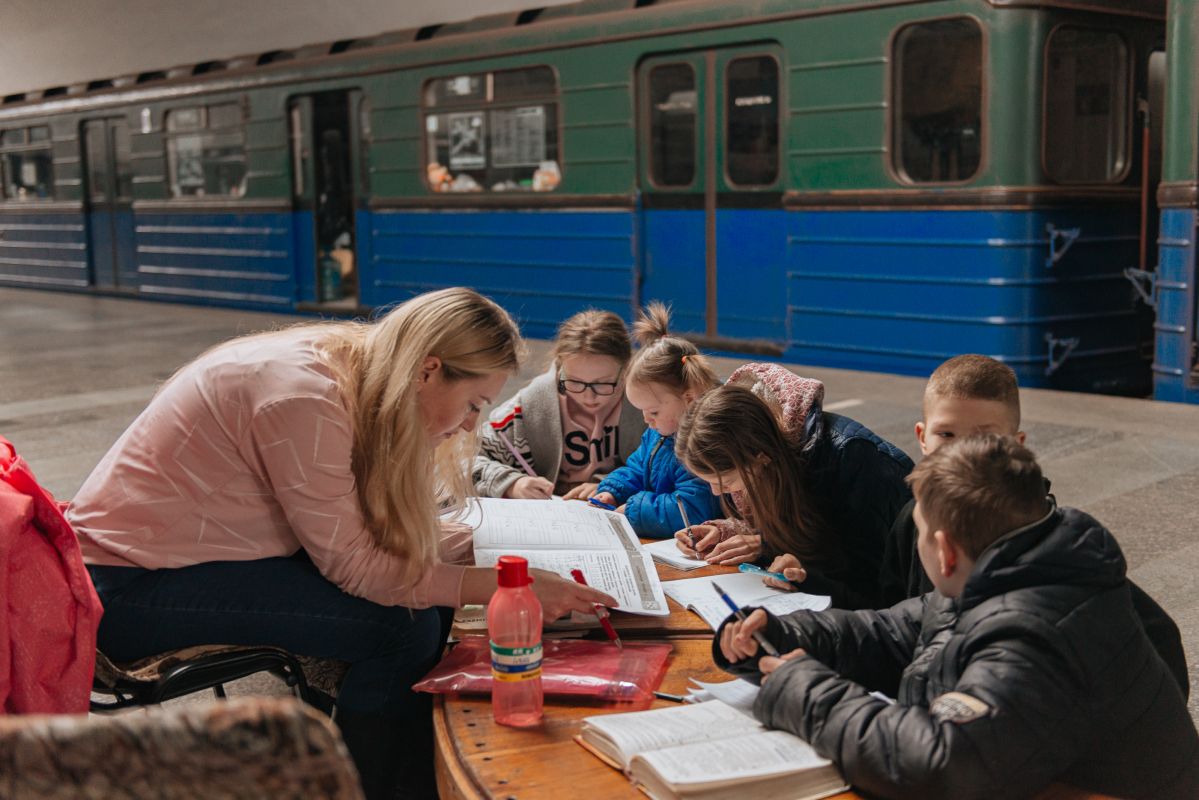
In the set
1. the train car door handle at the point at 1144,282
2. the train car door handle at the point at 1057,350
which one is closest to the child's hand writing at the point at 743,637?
the train car door handle at the point at 1144,282

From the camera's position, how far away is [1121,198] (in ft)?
24.8

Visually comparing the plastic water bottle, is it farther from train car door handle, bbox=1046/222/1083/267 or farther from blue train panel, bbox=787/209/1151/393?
train car door handle, bbox=1046/222/1083/267

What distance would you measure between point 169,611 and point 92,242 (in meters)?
15.0

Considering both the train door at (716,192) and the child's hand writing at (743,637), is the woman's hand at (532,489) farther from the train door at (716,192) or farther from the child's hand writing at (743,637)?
the train door at (716,192)

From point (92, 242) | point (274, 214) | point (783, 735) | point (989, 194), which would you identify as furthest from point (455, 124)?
point (783, 735)

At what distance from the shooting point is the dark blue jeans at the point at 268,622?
7.43ft

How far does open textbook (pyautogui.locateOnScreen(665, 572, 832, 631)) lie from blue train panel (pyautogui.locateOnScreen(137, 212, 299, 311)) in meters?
10.5

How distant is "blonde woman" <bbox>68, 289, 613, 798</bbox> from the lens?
88.5 inches

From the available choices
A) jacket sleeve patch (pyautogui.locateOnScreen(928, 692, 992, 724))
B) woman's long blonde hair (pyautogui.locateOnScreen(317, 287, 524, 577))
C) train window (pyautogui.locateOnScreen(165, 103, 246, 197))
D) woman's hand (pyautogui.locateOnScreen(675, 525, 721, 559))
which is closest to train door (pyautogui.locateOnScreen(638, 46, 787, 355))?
train window (pyautogui.locateOnScreen(165, 103, 246, 197))

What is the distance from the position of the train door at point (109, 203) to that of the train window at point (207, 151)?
1296 mm

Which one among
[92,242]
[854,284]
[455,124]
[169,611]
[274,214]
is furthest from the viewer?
[92,242]

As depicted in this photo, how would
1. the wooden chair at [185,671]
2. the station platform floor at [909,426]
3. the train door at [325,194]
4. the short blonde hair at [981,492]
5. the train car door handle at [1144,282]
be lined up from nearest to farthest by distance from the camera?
1. the short blonde hair at [981,492]
2. the wooden chair at [185,671]
3. the station platform floor at [909,426]
4. the train car door handle at [1144,282]
5. the train door at [325,194]

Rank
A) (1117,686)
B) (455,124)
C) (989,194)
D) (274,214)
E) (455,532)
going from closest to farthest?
(1117,686), (455,532), (989,194), (455,124), (274,214)

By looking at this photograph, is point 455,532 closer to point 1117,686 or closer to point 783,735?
point 783,735
